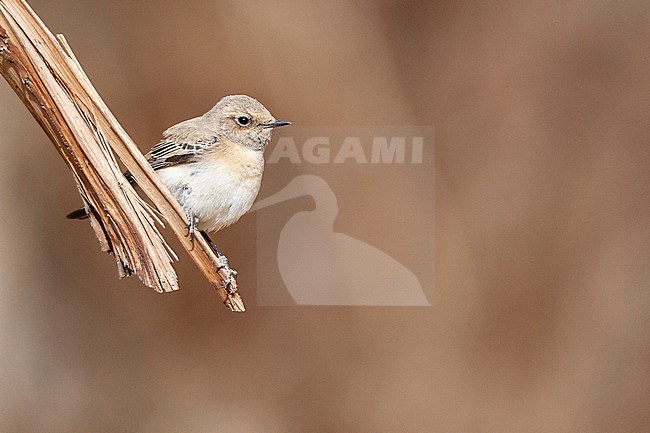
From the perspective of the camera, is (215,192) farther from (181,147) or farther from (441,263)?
(441,263)

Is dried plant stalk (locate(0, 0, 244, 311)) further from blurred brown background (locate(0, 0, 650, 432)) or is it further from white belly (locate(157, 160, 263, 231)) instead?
blurred brown background (locate(0, 0, 650, 432))

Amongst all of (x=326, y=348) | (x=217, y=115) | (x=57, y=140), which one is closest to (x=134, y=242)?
(x=57, y=140)

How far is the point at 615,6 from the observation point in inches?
57.3

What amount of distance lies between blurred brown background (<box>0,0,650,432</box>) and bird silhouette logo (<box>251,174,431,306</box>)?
40 mm

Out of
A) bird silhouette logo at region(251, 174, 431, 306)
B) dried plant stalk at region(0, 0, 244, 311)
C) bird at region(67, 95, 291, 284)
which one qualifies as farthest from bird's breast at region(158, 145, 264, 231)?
bird silhouette logo at region(251, 174, 431, 306)

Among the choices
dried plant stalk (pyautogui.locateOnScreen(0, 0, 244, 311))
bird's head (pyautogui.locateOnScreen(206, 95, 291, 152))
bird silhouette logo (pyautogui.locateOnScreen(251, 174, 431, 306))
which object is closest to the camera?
dried plant stalk (pyautogui.locateOnScreen(0, 0, 244, 311))

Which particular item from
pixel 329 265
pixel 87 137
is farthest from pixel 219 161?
pixel 329 265

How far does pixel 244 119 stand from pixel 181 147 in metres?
0.10

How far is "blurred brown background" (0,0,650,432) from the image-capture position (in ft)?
4.59

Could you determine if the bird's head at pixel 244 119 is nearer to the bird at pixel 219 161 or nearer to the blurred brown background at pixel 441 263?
the bird at pixel 219 161

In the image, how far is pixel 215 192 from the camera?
0.73m

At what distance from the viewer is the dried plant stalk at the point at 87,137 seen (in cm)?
46

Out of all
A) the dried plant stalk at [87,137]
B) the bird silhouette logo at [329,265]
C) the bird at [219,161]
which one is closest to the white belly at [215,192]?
the bird at [219,161]

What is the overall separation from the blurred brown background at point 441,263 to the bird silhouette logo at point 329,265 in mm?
40
